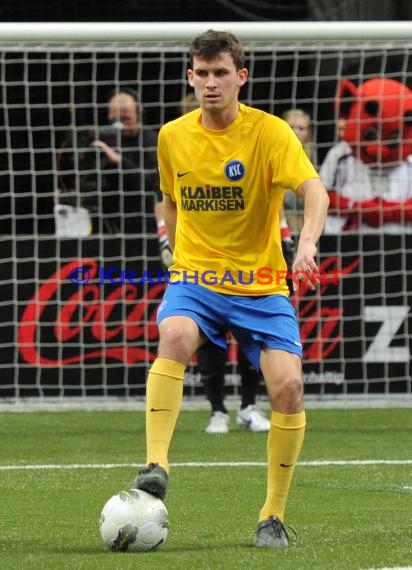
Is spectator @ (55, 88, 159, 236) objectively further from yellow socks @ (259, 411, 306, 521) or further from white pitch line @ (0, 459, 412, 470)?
yellow socks @ (259, 411, 306, 521)

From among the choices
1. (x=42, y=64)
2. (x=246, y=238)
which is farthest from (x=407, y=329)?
(x=246, y=238)

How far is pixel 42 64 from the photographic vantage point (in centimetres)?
1281

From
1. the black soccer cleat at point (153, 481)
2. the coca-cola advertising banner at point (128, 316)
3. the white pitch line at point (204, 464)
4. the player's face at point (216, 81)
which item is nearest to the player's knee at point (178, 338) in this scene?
the black soccer cleat at point (153, 481)

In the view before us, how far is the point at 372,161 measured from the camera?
39.2ft

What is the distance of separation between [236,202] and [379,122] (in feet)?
21.5

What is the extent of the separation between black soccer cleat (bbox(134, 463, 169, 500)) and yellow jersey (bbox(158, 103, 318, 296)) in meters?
0.83

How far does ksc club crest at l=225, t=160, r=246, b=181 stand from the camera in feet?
18.5

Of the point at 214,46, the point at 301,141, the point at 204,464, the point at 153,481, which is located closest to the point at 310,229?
the point at 214,46

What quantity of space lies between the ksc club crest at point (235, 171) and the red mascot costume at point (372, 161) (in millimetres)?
6073

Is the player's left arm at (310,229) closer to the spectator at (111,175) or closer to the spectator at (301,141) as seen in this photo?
the spectator at (301,141)

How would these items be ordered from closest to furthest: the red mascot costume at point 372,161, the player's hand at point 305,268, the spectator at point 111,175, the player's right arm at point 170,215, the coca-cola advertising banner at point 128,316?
the player's hand at point 305,268, the player's right arm at point 170,215, the coca-cola advertising banner at point 128,316, the spectator at point 111,175, the red mascot costume at point 372,161

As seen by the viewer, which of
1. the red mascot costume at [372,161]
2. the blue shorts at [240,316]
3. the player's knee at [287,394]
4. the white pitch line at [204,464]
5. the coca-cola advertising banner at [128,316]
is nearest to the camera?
the player's knee at [287,394]

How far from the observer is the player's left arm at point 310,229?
5102 millimetres

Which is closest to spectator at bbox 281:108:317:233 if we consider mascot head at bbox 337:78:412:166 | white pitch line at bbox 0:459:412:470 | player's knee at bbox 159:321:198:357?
mascot head at bbox 337:78:412:166
